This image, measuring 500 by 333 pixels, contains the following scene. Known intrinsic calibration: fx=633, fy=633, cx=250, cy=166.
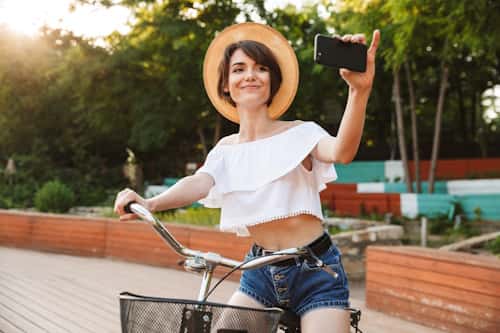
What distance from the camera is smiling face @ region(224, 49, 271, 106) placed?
6.71 feet

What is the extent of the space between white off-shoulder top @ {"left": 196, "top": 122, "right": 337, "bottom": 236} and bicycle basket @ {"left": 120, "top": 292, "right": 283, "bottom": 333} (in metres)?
0.48

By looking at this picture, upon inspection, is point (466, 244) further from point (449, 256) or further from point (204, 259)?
point (204, 259)

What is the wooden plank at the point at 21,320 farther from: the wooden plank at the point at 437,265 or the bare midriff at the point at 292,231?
the bare midriff at the point at 292,231

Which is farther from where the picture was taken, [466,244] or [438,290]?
[466,244]

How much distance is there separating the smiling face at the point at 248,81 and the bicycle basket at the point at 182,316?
821 mm

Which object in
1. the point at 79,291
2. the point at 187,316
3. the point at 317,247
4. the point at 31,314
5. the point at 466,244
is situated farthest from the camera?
the point at 466,244

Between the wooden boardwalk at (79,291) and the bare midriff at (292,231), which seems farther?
the wooden boardwalk at (79,291)

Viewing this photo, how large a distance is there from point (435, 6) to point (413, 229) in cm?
563

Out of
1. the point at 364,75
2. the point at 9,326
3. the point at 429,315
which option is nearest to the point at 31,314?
the point at 9,326

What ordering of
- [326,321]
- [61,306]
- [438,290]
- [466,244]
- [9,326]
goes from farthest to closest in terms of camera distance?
[466,244] < [61,306] < [9,326] < [438,290] < [326,321]

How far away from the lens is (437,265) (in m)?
4.61

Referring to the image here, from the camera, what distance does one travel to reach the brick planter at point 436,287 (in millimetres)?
4195

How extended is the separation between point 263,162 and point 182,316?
25.9 inches

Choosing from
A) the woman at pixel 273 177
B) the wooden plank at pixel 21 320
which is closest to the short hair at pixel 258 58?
the woman at pixel 273 177
